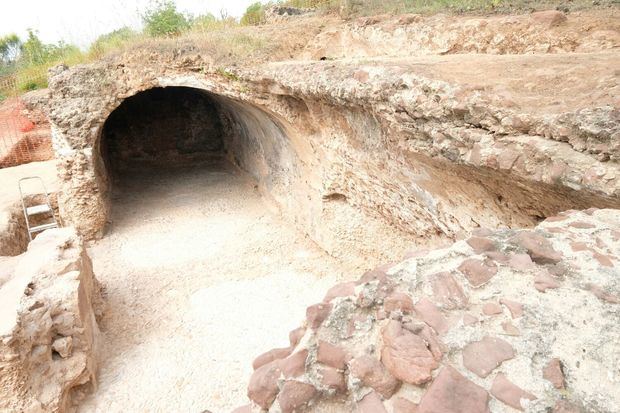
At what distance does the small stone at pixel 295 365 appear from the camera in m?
1.68

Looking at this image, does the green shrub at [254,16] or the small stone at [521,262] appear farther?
the green shrub at [254,16]

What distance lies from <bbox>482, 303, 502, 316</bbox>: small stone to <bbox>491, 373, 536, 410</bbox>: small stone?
0.30 meters

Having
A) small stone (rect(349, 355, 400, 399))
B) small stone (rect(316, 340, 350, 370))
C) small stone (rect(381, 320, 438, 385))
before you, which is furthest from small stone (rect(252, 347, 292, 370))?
small stone (rect(381, 320, 438, 385))

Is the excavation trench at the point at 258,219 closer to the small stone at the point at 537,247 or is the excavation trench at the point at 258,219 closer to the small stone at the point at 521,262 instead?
the small stone at the point at 537,247

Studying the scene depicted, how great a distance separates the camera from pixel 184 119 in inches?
457

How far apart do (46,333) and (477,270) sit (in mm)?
3780

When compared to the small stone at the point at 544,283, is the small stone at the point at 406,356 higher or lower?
lower

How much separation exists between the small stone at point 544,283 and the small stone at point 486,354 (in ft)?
1.15

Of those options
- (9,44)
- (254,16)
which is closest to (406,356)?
(254,16)

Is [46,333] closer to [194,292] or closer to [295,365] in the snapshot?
[194,292]

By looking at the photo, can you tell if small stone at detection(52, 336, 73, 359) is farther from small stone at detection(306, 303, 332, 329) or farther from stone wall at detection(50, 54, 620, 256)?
stone wall at detection(50, 54, 620, 256)

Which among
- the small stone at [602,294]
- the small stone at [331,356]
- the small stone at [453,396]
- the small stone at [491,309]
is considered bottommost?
the small stone at [331,356]

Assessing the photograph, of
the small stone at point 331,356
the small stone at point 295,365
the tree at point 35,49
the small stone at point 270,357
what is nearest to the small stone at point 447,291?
the small stone at point 331,356

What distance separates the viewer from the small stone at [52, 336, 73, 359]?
12.5ft
